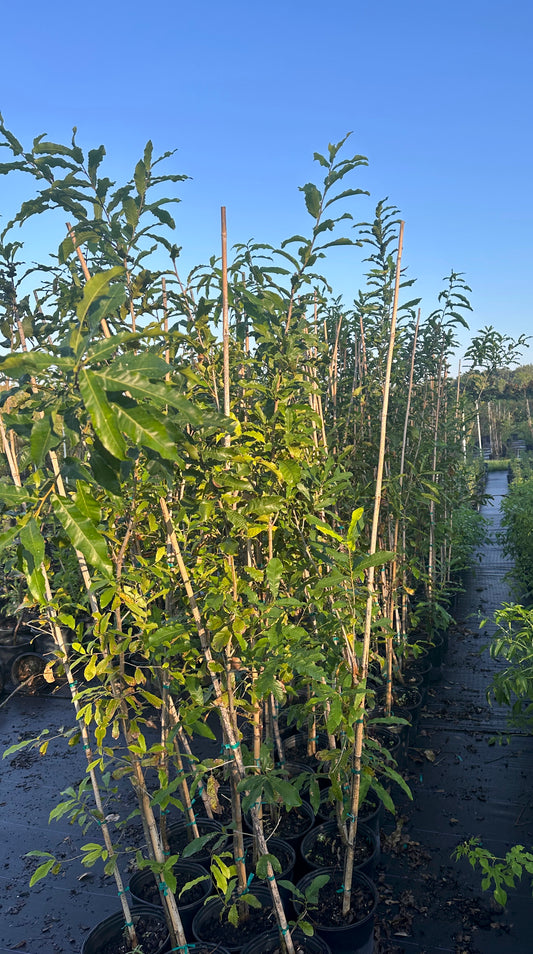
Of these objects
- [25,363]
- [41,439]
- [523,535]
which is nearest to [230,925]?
[41,439]

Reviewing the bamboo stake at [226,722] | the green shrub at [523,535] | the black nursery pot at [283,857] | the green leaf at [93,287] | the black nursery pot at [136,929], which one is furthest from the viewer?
Answer: the green shrub at [523,535]

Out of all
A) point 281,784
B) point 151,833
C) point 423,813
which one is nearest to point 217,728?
point 423,813

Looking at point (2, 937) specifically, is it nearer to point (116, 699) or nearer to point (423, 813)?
point (116, 699)

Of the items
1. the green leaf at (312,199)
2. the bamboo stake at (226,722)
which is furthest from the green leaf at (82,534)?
the green leaf at (312,199)

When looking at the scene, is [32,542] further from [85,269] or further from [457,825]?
[457,825]

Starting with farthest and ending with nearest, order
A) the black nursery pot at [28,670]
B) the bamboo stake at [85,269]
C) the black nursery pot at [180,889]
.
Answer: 1. the black nursery pot at [28,670]
2. the black nursery pot at [180,889]
3. the bamboo stake at [85,269]

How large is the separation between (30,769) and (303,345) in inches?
133

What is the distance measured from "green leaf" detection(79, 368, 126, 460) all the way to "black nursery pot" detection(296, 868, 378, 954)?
1833 millimetres

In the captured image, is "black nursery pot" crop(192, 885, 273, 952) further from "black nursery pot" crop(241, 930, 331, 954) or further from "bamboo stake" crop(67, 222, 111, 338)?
"bamboo stake" crop(67, 222, 111, 338)

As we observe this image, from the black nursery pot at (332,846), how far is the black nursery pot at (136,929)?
0.60m

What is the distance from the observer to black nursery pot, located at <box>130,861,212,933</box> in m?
2.06

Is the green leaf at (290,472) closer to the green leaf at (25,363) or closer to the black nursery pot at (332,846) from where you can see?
the green leaf at (25,363)

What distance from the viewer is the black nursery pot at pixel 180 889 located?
81.0 inches

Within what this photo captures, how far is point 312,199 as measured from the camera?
1.99m
